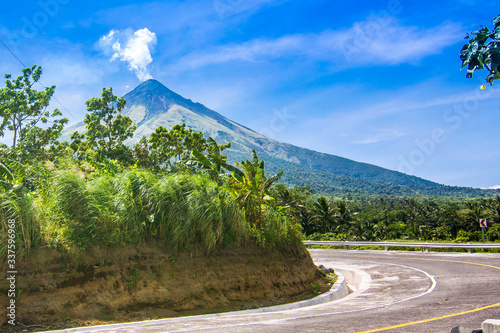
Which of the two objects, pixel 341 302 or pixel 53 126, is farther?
pixel 53 126

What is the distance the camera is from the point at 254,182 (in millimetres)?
13391

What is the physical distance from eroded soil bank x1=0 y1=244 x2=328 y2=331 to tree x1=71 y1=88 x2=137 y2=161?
31.3 meters

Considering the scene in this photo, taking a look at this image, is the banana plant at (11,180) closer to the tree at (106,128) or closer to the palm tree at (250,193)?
the palm tree at (250,193)

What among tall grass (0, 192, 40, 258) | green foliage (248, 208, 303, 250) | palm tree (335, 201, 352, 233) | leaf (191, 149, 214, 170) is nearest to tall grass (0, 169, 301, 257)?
tall grass (0, 192, 40, 258)

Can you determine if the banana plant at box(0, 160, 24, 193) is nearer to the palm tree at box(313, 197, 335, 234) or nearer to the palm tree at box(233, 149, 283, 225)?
the palm tree at box(233, 149, 283, 225)

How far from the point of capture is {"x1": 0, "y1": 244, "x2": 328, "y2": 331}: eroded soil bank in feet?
27.0

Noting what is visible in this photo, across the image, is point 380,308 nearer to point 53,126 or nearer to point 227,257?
point 227,257

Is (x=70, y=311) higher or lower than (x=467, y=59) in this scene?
lower

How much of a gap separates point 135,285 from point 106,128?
3488cm

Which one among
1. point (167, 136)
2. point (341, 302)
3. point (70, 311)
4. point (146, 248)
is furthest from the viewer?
point (167, 136)

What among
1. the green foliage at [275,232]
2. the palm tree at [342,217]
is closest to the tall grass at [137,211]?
the green foliage at [275,232]

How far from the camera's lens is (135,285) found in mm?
9391

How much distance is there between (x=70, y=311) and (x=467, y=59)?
8995 mm

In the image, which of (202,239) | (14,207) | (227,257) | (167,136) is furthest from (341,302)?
(167,136)
